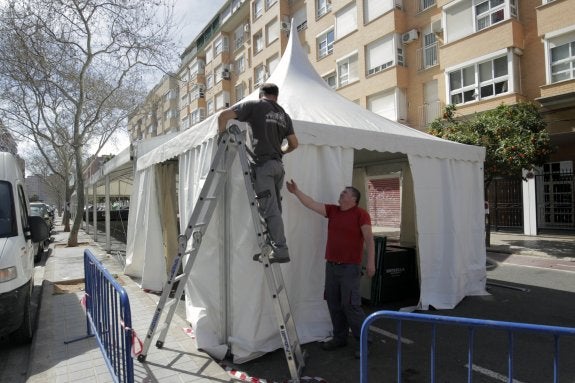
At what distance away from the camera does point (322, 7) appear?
82.5 ft

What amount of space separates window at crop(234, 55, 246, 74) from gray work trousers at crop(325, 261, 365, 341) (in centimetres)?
3277

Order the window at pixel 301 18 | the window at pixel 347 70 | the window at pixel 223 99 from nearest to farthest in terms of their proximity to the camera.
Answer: the window at pixel 347 70
the window at pixel 301 18
the window at pixel 223 99

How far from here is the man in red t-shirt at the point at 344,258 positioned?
413cm

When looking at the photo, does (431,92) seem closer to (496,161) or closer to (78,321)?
(496,161)

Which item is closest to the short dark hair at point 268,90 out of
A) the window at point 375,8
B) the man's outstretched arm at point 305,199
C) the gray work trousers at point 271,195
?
the gray work trousers at point 271,195

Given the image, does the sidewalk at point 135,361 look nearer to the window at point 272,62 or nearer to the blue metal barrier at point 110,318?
the blue metal barrier at point 110,318

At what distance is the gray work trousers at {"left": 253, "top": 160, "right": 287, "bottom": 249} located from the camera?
141 inches

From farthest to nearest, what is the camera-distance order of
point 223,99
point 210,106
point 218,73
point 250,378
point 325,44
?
point 210,106, point 218,73, point 223,99, point 325,44, point 250,378

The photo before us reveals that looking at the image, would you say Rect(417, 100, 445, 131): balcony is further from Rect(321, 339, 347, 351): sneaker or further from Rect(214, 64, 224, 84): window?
Rect(214, 64, 224, 84): window

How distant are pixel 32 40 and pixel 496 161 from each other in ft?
49.1

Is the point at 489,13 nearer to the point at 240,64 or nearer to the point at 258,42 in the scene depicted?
the point at 258,42

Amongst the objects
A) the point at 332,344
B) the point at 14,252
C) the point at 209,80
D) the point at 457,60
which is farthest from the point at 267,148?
the point at 209,80

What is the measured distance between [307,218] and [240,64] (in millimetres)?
33597

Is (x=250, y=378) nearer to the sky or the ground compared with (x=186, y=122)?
nearer to the ground
